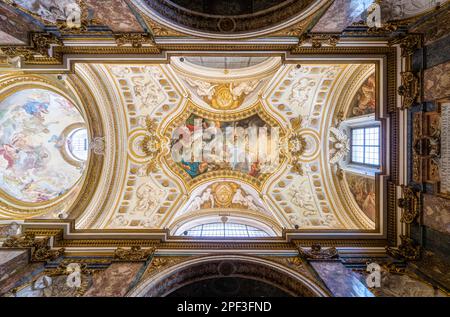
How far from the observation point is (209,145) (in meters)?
15.6

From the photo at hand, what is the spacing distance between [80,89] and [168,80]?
13.6ft

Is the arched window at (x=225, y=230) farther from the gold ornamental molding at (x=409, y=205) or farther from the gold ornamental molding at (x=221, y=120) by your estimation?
the gold ornamental molding at (x=409, y=205)

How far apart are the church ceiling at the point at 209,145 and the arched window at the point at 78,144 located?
355mm

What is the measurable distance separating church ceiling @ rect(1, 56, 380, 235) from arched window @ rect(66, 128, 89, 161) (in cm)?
35

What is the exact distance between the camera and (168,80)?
13.5 metres

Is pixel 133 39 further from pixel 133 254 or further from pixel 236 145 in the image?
pixel 236 145

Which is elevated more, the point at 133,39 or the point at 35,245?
the point at 133,39

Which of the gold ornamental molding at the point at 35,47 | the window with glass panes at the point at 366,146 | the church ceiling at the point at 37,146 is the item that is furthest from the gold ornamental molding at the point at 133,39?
the window with glass panes at the point at 366,146

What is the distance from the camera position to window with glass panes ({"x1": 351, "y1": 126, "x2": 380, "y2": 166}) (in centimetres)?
1212

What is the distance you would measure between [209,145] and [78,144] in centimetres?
858

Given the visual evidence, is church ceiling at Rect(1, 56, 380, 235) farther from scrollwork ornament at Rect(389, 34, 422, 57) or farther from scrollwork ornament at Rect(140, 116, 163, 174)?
scrollwork ornament at Rect(389, 34, 422, 57)

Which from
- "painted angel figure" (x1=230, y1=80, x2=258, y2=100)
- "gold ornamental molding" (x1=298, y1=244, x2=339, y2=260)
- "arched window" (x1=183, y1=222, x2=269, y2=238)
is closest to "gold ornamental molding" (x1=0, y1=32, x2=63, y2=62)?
"painted angel figure" (x1=230, y1=80, x2=258, y2=100)

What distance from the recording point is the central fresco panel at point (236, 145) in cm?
1323

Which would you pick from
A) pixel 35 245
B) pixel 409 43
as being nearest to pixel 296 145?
pixel 409 43
